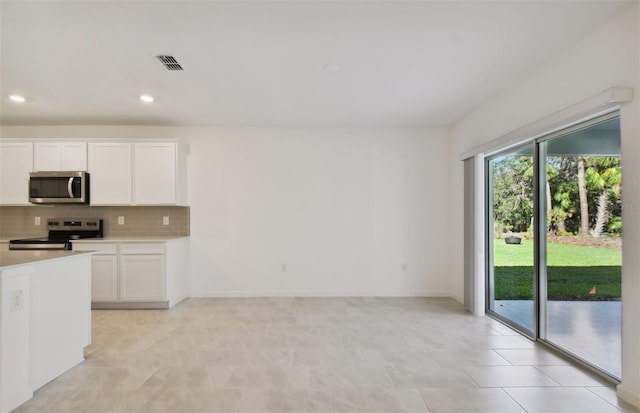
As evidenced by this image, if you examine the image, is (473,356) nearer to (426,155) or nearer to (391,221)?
Answer: (391,221)

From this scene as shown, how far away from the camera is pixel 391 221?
4.93m

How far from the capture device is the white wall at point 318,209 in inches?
192

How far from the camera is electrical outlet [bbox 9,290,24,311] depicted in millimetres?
2107

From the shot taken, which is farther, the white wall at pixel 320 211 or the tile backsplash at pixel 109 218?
the white wall at pixel 320 211

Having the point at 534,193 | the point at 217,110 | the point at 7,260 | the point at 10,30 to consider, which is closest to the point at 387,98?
the point at 534,193

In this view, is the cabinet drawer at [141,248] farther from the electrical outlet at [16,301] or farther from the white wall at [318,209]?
the electrical outlet at [16,301]

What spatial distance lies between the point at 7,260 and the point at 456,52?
3.84 meters

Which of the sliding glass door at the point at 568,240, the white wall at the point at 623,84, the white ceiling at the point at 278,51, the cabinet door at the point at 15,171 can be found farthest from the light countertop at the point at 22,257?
the sliding glass door at the point at 568,240

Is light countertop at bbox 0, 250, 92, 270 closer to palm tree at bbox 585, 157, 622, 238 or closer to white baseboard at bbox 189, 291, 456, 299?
white baseboard at bbox 189, 291, 456, 299

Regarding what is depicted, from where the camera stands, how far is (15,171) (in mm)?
4406

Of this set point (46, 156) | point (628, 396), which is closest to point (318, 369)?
point (628, 396)

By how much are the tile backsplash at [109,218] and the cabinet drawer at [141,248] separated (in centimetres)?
60

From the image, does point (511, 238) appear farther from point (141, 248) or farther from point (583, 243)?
point (141, 248)

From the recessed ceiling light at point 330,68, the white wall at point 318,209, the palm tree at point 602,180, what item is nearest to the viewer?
the palm tree at point 602,180
